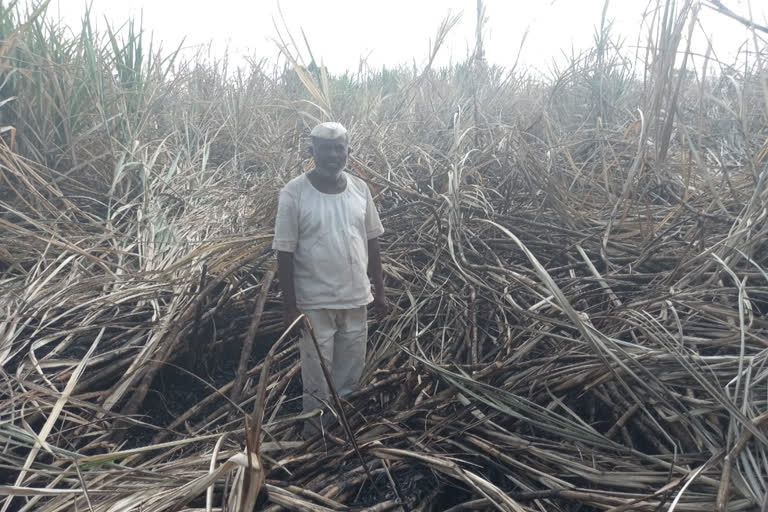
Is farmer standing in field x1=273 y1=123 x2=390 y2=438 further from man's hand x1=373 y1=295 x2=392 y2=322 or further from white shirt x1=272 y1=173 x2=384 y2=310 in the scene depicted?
man's hand x1=373 y1=295 x2=392 y2=322

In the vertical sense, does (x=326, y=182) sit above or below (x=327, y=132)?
below

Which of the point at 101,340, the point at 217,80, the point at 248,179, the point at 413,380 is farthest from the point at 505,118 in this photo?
the point at 101,340

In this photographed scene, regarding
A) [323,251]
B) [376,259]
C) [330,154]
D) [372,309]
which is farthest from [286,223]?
[372,309]

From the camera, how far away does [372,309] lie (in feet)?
8.66

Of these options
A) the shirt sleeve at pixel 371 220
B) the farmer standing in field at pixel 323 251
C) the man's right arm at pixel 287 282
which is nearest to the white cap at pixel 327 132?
the farmer standing in field at pixel 323 251

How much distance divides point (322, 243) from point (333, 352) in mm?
521

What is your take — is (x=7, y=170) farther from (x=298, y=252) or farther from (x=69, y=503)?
(x=69, y=503)

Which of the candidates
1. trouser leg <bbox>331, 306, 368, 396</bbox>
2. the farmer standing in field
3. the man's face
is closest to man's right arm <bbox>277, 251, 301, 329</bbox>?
the farmer standing in field

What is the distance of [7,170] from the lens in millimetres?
2871

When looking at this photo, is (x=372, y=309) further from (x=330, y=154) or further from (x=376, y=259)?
(x=330, y=154)

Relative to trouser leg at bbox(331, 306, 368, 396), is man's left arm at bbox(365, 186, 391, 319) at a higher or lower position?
higher

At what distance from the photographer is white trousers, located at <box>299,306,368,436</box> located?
2094mm

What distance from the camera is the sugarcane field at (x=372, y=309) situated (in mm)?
1450

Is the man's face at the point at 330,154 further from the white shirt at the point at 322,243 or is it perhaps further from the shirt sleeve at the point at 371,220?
the shirt sleeve at the point at 371,220
